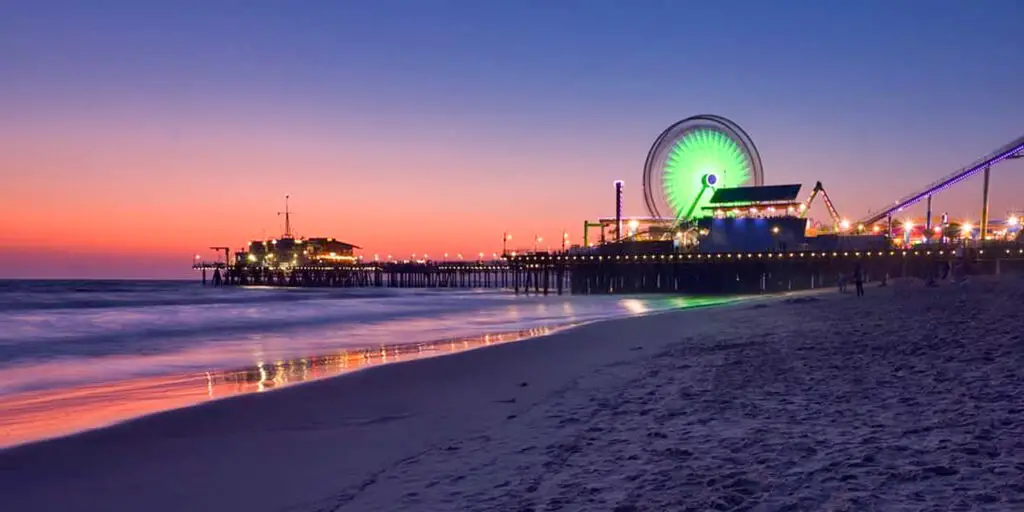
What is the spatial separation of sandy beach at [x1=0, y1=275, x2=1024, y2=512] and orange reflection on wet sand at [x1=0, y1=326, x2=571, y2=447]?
32.7 inches

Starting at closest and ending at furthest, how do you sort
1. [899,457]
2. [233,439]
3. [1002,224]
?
[899,457], [233,439], [1002,224]

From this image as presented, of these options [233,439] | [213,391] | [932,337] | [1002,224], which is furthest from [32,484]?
[1002,224]

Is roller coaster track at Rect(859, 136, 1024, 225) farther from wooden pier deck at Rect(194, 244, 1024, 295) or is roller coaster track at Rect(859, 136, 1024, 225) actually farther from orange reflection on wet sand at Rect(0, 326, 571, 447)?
orange reflection on wet sand at Rect(0, 326, 571, 447)

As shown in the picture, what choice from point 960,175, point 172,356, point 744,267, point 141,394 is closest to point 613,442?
point 141,394

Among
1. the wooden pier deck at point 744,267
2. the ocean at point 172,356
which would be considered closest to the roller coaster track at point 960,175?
the wooden pier deck at point 744,267

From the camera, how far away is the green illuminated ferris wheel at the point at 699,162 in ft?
226

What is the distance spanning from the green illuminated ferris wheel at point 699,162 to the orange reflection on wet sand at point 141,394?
5764 centimetres

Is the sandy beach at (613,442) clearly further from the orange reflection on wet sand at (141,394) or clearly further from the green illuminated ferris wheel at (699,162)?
the green illuminated ferris wheel at (699,162)

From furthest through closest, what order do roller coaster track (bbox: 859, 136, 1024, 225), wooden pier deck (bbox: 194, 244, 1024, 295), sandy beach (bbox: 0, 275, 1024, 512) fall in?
roller coaster track (bbox: 859, 136, 1024, 225), wooden pier deck (bbox: 194, 244, 1024, 295), sandy beach (bbox: 0, 275, 1024, 512)

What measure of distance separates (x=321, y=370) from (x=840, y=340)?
9.01 meters

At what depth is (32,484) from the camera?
5.93 metres

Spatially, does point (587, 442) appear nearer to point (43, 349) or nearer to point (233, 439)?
point (233, 439)

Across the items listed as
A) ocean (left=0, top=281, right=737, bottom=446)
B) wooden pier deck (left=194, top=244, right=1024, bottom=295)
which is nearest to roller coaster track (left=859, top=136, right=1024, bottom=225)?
wooden pier deck (left=194, top=244, right=1024, bottom=295)

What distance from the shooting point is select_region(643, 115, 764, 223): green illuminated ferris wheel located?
68875 millimetres
